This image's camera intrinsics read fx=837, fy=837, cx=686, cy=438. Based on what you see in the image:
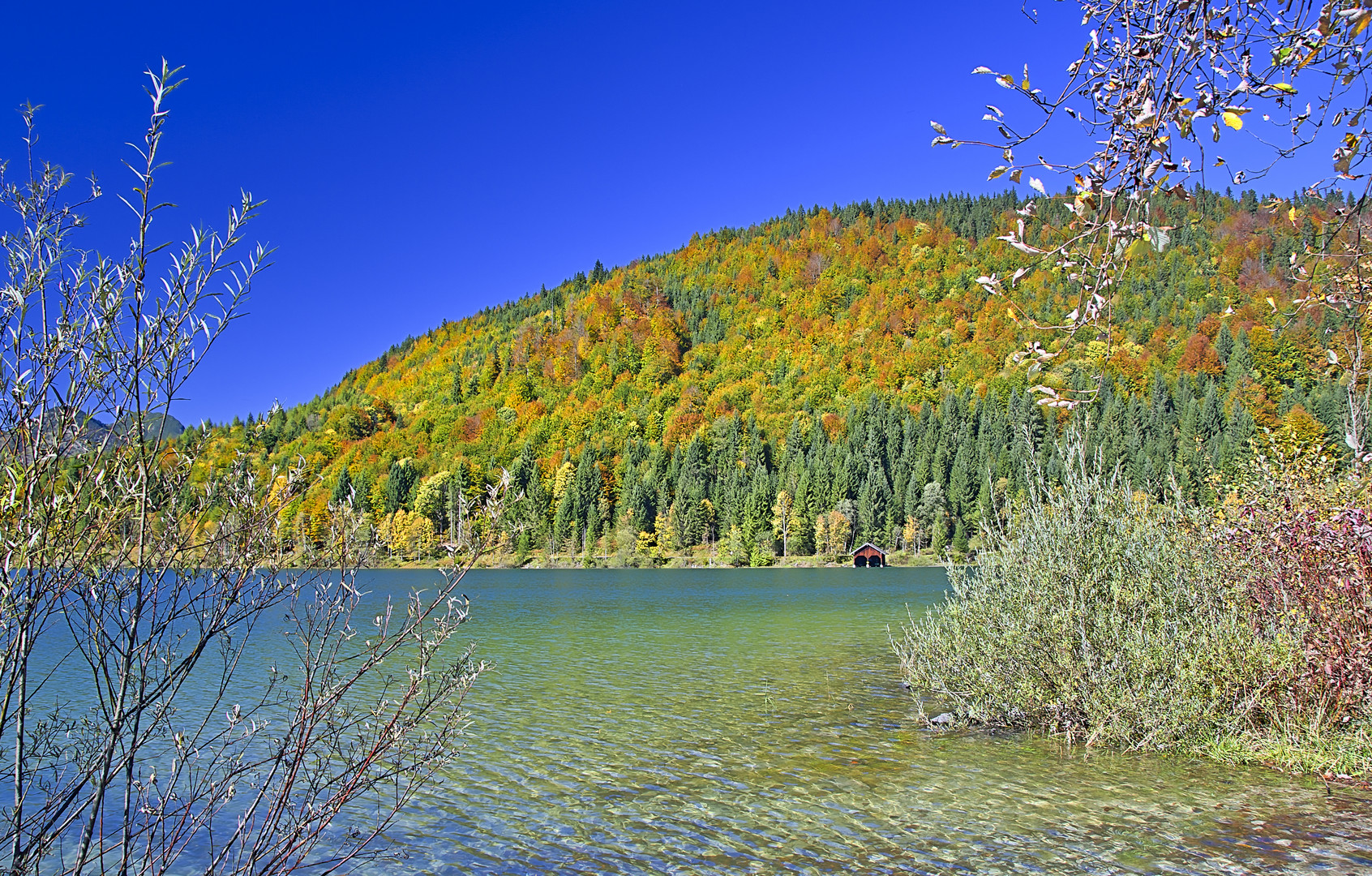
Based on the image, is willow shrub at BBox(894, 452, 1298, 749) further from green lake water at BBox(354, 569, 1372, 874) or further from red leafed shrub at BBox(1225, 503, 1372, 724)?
green lake water at BBox(354, 569, 1372, 874)

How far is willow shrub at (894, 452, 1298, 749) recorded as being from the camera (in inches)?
408

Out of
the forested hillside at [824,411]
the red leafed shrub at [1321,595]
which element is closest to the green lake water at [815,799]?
the red leafed shrub at [1321,595]

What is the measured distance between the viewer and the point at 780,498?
355 ft

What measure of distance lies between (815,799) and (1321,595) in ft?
20.8

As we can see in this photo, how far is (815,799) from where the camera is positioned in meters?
9.77

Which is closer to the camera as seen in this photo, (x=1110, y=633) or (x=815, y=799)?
(x=815, y=799)

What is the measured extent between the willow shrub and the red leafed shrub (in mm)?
283

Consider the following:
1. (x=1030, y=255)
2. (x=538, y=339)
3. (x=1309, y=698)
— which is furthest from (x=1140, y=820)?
(x=538, y=339)

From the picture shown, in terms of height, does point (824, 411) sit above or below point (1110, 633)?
above

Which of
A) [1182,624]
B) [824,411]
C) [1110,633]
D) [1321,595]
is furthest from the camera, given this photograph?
[824,411]

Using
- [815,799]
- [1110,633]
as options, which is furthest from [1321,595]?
[815,799]

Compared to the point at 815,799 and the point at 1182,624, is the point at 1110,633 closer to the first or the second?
the point at 1182,624

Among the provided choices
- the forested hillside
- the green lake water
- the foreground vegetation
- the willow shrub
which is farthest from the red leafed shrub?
the forested hillside

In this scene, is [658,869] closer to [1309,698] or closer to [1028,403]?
[1309,698]
